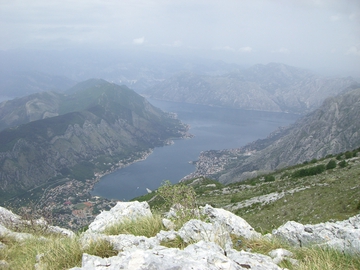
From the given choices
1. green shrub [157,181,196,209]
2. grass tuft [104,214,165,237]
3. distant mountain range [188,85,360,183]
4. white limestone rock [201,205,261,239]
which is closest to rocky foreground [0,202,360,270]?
white limestone rock [201,205,261,239]

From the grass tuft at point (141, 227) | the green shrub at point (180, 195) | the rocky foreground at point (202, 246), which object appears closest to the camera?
the rocky foreground at point (202, 246)

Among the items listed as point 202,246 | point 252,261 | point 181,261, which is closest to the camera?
point 181,261

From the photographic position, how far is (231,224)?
24.5ft

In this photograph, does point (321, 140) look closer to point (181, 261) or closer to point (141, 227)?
point (141, 227)

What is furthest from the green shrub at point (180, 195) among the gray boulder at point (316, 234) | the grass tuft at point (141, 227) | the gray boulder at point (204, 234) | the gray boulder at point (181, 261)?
the gray boulder at point (181, 261)

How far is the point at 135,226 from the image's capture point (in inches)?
256

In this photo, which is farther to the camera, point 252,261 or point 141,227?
point 141,227

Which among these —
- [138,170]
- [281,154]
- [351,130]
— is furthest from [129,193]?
[351,130]

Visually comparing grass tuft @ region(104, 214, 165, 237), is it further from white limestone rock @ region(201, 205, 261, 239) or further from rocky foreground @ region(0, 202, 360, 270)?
white limestone rock @ region(201, 205, 261, 239)

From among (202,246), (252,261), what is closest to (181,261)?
(202,246)

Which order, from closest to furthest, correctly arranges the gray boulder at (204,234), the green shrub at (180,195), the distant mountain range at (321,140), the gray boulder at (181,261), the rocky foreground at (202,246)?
the gray boulder at (181,261)
the rocky foreground at (202,246)
the gray boulder at (204,234)
the green shrub at (180,195)
the distant mountain range at (321,140)

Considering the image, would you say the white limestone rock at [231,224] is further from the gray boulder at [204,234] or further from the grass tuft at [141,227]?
the grass tuft at [141,227]

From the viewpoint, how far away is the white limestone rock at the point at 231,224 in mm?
6703

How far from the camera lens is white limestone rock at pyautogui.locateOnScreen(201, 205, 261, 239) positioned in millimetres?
6703
